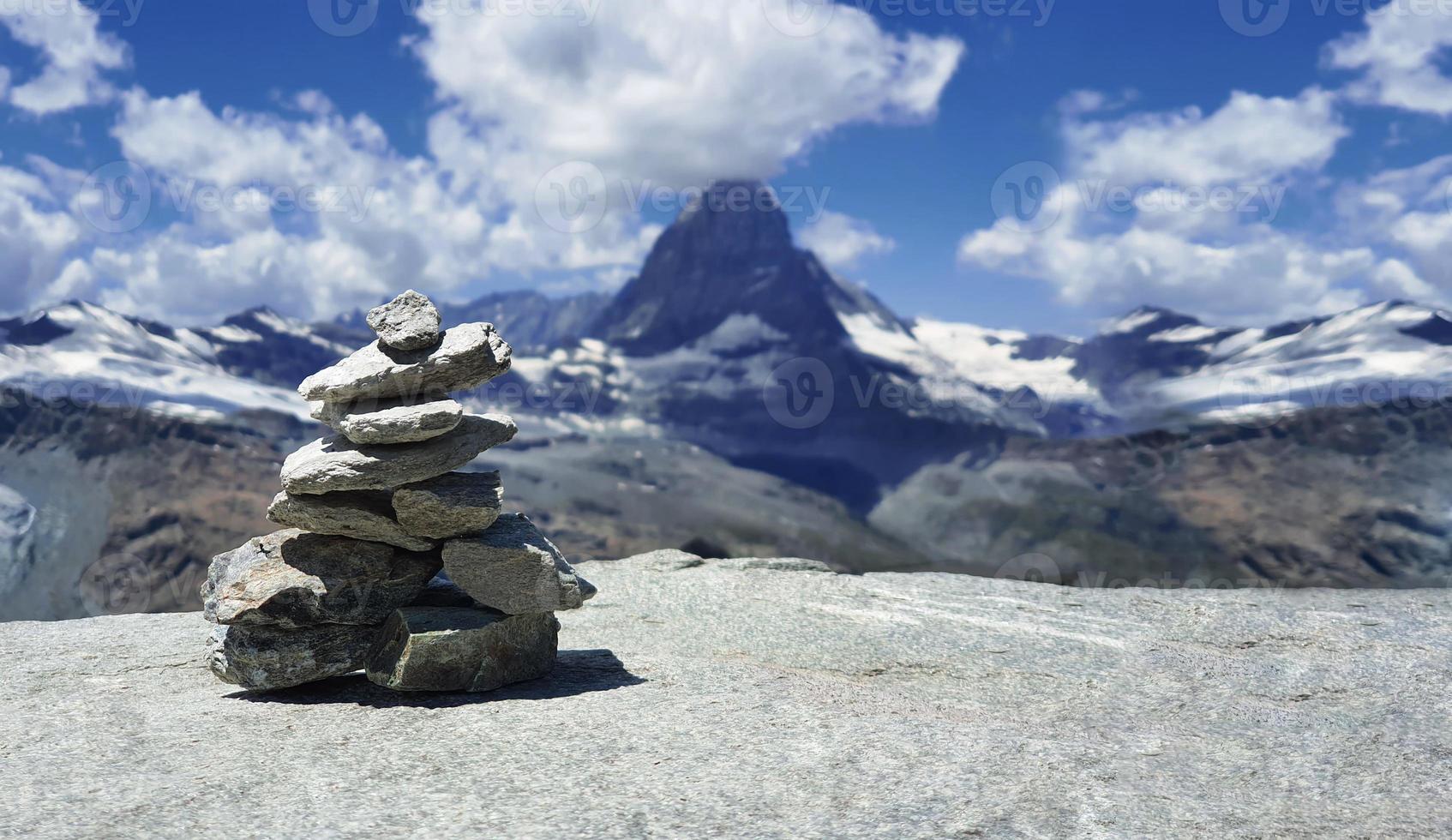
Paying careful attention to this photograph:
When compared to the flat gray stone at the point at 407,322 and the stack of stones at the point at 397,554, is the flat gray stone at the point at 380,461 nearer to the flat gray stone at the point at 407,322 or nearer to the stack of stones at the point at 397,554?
the stack of stones at the point at 397,554

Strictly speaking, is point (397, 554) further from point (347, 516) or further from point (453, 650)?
point (453, 650)

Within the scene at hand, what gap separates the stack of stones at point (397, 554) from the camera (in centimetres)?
1772

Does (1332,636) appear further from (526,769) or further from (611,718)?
(526,769)

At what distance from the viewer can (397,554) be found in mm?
19344

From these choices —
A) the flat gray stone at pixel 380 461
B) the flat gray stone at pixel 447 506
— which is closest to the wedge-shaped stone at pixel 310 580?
the flat gray stone at pixel 447 506

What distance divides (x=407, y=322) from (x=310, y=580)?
5.54 meters

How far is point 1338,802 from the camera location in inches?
519

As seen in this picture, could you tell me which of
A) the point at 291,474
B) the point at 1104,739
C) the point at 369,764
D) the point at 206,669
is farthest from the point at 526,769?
the point at 206,669

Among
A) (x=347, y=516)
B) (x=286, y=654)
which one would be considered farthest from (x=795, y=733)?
(x=286, y=654)

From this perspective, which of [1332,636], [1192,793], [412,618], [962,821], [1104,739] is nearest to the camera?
[962,821]

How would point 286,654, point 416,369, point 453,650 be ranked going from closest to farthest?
point 453,650 < point 286,654 < point 416,369

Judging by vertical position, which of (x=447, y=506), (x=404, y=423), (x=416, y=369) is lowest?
(x=447, y=506)

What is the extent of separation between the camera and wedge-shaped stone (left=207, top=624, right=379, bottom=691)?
1778cm

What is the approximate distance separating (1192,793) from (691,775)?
7.28m
